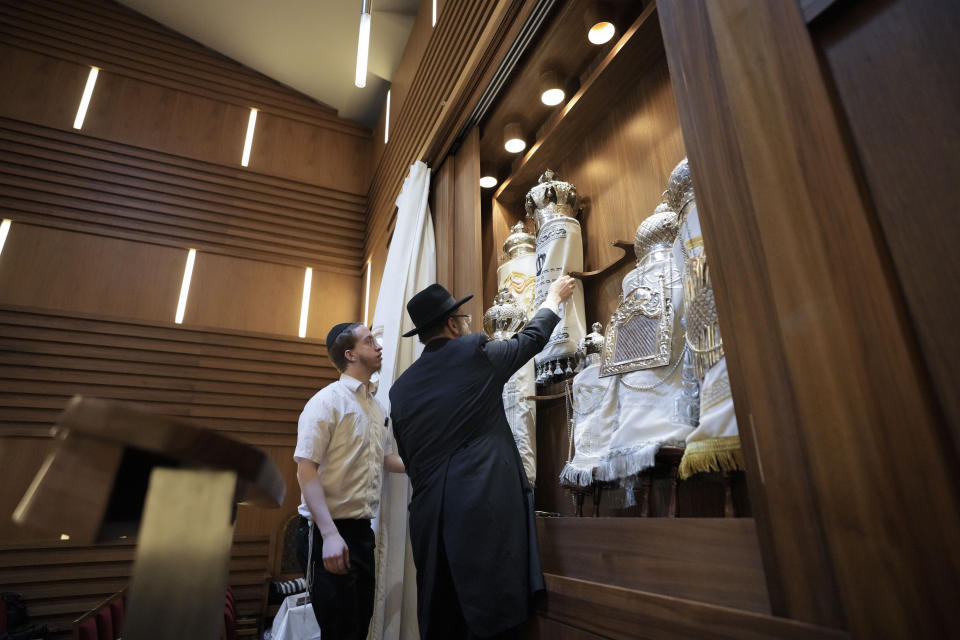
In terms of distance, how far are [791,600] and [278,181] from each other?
533 centimetres

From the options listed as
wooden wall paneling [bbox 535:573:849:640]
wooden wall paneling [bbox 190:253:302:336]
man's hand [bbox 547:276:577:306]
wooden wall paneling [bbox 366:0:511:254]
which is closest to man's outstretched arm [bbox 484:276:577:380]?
man's hand [bbox 547:276:577:306]

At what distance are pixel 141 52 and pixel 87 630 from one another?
506cm

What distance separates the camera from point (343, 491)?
6.82 feet

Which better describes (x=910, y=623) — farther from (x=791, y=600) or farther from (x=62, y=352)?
(x=62, y=352)

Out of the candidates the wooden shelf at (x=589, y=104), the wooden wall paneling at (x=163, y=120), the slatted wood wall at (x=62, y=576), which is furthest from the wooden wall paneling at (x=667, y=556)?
the wooden wall paneling at (x=163, y=120)

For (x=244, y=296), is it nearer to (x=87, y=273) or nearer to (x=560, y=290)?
(x=87, y=273)

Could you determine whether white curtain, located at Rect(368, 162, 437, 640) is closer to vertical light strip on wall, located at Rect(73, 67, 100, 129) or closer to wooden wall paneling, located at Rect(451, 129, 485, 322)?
wooden wall paneling, located at Rect(451, 129, 485, 322)

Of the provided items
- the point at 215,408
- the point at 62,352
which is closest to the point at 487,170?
the point at 215,408

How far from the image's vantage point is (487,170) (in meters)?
3.48

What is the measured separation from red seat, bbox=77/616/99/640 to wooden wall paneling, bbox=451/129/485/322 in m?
1.82

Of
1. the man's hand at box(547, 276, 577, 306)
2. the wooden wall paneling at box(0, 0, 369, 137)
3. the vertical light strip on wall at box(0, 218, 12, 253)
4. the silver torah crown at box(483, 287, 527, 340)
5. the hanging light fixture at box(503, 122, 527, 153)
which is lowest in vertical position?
the man's hand at box(547, 276, 577, 306)

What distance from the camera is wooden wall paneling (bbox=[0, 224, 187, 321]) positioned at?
430cm

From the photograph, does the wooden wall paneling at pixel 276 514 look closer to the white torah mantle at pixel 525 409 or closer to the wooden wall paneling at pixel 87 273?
the wooden wall paneling at pixel 87 273

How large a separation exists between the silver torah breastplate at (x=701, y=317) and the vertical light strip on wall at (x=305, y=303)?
13.3 feet
